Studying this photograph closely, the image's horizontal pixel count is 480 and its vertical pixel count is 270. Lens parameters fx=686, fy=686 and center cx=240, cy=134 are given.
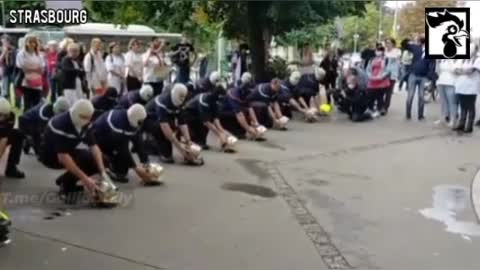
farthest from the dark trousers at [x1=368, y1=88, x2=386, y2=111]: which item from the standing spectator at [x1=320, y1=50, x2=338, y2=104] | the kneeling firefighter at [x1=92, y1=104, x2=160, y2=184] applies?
the kneeling firefighter at [x1=92, y1=104, x2=160, y2=184]

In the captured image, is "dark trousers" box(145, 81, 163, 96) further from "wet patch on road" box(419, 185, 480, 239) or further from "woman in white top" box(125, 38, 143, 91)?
"wet patch on road" box(419, 185, 480, 239)

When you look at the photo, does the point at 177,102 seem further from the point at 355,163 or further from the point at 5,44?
the point at 5,44

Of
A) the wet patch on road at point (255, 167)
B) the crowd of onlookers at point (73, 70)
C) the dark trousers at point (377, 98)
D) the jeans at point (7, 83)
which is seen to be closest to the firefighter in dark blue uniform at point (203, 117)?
the wet patch on road at point (255, 167)

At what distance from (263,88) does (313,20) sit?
4.15 meters

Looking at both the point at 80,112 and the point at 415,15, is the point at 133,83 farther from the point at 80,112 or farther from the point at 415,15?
the point at 415,15

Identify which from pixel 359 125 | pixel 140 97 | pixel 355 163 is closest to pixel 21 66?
pixel 140 97

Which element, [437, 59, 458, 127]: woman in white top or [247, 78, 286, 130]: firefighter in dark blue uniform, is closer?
[247, 78, 286, 130]: firefighter in dark blue uniform

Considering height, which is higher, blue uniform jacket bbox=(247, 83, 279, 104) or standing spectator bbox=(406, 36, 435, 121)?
standing spectator bbox=(406, 36, 435, 121)

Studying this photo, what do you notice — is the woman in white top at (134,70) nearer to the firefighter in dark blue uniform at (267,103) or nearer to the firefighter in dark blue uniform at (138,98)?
the firefighter in dark blue uniform at (267,103)

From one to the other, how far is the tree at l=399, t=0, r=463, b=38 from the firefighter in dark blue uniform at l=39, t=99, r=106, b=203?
6.67 m

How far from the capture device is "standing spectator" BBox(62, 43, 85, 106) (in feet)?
38.9

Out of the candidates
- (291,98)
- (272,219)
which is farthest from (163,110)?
(291,98)

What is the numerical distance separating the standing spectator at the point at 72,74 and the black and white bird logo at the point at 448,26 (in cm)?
595

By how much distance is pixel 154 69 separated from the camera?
13.7 m
